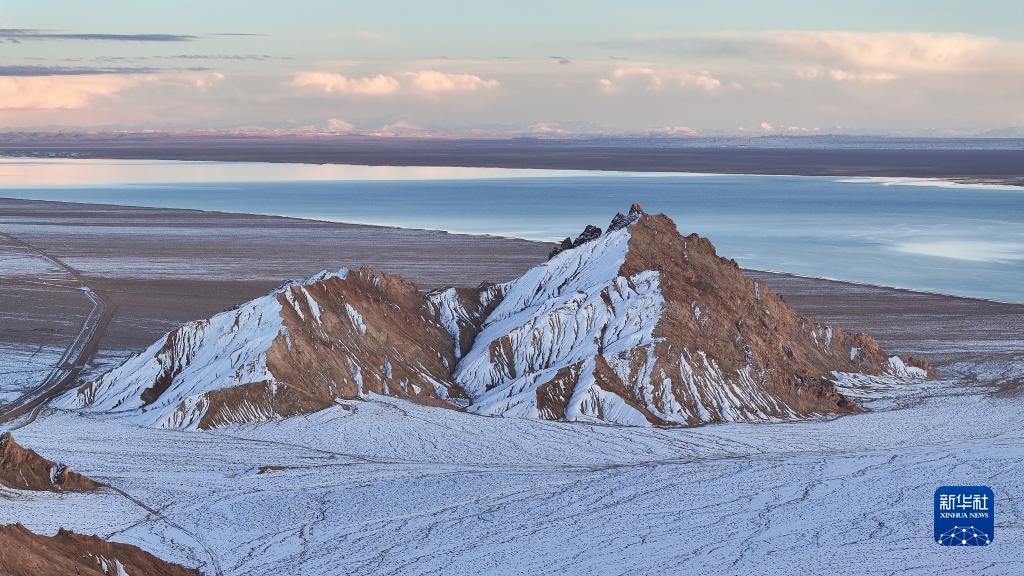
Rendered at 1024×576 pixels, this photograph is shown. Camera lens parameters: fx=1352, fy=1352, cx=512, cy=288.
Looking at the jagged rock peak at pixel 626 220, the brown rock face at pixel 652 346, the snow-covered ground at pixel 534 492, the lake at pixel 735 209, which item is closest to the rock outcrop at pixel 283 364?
the snow-covered ground at pixel 534 492

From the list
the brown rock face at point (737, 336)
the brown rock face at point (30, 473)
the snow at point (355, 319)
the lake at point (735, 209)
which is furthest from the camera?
the lake at point (735, 209)

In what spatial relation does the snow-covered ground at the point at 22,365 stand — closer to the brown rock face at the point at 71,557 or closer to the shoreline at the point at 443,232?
the brown rock face at the point at 71,557

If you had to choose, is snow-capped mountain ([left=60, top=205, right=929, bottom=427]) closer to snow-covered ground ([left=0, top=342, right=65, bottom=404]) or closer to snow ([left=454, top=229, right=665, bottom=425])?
snow ([left=454, top=229, right=665, bottom=425])

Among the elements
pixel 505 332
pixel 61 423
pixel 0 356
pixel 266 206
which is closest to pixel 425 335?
pixel 505 332

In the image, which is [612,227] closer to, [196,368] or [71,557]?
[196,368]

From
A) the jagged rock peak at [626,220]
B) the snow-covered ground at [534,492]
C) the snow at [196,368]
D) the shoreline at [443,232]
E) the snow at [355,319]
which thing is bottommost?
the snow-covered ground at [534,492]

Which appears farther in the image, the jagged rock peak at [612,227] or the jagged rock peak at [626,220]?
the jagged rock peak at [612,227]

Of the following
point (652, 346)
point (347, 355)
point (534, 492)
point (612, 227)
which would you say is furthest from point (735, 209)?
point (534, 492)

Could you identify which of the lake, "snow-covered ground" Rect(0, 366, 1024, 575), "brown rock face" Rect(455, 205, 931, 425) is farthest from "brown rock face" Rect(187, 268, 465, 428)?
the lake
